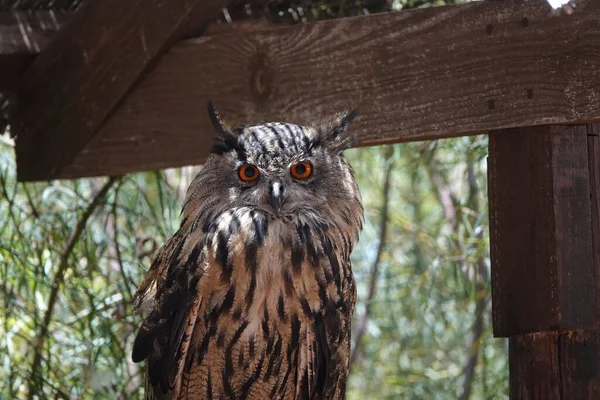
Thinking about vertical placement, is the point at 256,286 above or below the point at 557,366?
above

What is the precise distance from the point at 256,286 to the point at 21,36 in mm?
1304

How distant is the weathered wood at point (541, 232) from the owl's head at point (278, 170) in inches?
15.4

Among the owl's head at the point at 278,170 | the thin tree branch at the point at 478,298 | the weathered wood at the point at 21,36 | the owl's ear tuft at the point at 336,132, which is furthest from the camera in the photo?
the thin tree branch at the point at 478,298

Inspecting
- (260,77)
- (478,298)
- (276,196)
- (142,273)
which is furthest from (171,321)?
(478,298)

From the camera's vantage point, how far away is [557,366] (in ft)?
7.11

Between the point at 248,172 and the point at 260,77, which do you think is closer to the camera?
the point at 248,172

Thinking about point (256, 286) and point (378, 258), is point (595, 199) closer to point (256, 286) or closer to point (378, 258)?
point (256, 286)

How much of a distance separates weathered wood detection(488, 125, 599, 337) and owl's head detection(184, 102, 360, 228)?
1.28ft

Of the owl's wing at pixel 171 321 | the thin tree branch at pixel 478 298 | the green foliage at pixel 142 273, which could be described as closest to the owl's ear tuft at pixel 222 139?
the owl's wing at pixel 171 321

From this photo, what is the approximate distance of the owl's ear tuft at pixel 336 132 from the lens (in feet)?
7.97

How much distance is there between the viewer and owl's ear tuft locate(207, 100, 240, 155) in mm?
2341

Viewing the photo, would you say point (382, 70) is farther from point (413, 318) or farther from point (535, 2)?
point (413, 318)

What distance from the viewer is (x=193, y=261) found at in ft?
7.34

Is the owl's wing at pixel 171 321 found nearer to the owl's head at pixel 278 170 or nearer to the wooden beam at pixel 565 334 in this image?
the owl's head at pixel 278 170
